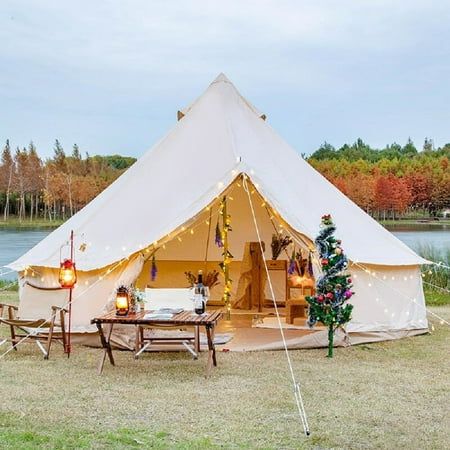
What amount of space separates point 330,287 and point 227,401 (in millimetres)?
2081

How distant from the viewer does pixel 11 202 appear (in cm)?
5812

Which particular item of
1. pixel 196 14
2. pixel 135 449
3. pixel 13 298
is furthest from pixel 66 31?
pixel 135 449

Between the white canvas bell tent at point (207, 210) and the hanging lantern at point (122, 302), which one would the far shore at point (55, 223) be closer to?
the white canvas bell tent at point (207, 210)

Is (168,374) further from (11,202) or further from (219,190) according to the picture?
(11,202)

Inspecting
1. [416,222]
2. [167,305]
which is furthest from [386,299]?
[416,222]

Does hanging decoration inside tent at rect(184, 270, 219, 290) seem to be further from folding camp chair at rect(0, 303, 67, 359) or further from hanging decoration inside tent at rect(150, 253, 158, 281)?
folding camp chair at rect(0, 303, 67, 359)

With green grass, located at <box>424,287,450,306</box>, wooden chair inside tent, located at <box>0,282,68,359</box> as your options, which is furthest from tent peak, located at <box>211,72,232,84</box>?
green grass, located at <box>424,287,450,306</box>

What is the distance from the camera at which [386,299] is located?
315 inches

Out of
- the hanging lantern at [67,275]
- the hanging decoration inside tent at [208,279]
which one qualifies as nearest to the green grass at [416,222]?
the hanging decoration inside tent at [208,279]

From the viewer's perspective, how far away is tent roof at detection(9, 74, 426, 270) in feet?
25.5

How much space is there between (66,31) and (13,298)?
18.6ft

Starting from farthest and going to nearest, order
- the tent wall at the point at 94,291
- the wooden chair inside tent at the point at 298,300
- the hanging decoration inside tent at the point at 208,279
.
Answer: the hanging decoration inside tent at the point at 208,279 < the wooden chair inside tent at the point at 298,300 < the tent wall at the point at 94,291

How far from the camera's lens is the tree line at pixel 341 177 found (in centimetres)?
3741

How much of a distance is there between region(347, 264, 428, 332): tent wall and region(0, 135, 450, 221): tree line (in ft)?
88.9
